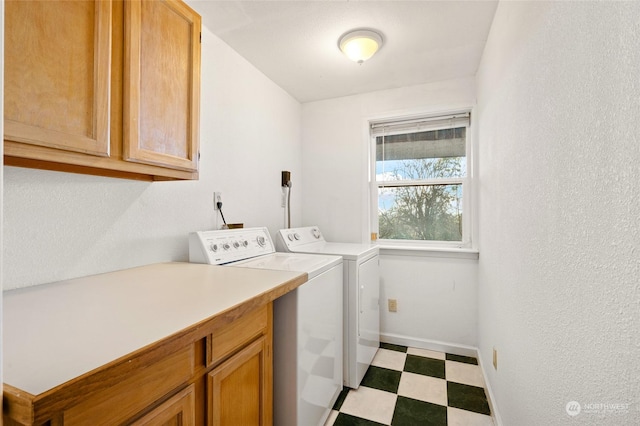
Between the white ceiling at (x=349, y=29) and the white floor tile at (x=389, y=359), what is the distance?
2.23 meters

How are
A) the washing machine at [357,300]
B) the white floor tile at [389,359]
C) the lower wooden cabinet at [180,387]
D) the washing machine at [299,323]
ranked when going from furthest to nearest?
1. the white floor tile at [389,359]
2. the washing machine at [357,300]
3. the washing machine at [299,323]
4. the lower wooden cabinet at [180,387]

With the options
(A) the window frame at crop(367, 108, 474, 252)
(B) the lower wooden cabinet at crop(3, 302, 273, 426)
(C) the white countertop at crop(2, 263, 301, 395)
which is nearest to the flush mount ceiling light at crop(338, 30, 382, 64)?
(A) the window frame at crop(367, 108, 474, 252)

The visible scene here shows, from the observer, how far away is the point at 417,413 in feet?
5.69

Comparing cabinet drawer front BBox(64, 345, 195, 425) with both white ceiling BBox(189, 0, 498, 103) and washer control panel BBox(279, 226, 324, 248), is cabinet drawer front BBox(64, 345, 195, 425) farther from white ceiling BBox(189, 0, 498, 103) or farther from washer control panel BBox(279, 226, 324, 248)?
white ceiling BBox(189, 0, 498, 103)

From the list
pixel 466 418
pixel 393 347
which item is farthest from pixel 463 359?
pixel 466 418

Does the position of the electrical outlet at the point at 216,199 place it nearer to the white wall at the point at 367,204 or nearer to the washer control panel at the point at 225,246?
the washer control panel at the point at 225,246

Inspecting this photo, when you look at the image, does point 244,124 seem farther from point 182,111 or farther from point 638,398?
point 638,398

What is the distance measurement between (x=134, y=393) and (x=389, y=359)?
2075mm

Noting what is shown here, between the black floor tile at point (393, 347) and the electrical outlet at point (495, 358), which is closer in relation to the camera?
the electrical outlet at point (495, 358)

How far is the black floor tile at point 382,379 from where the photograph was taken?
1992mm

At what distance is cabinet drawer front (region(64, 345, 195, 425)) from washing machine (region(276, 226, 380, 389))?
1223 mm

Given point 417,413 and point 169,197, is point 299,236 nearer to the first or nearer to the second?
point 169,197

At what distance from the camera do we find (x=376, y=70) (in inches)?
92.7

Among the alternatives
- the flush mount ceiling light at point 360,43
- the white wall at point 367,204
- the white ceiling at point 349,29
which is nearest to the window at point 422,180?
the white wall at point 367,204
